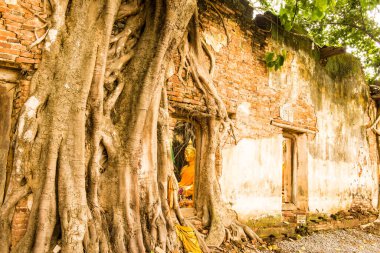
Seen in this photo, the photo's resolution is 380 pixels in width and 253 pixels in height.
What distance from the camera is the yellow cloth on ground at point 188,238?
4.45 m

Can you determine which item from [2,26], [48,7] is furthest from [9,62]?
[48,7]

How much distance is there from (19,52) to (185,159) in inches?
241

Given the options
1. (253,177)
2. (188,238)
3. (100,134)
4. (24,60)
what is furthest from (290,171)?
(24,60)

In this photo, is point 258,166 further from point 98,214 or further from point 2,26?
point 2,26

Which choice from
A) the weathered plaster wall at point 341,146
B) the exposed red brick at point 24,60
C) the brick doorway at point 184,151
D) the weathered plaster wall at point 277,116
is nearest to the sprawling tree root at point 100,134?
the exposed red brick at point 24,60

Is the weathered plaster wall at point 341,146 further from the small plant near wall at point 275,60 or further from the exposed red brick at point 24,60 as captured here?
the exposed red brick at point 24,60

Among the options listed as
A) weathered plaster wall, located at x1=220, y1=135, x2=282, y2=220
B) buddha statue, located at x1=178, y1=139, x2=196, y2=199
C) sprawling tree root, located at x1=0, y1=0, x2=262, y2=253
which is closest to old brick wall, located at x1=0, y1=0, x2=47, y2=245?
sprawling tree root, located at x1=0, y1=0, x2=262, y2=253

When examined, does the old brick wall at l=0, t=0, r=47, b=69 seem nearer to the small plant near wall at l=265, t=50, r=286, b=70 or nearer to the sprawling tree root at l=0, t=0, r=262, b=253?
the sprawling tree root at l=0, t=0, r=262, b=253

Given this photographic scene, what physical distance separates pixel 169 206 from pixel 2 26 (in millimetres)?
2911

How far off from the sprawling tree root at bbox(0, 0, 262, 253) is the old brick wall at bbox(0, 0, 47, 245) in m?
0.11

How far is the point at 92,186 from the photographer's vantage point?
3.81 metres

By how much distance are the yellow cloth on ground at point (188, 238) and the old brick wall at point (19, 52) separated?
6.03 feet

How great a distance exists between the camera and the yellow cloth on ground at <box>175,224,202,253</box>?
4.45 meters

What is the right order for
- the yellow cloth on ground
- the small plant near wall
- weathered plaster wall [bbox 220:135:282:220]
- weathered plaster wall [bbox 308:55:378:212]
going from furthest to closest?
1. weathered plaster wall [bbox 308:55:378:212]
2. the small plant near wall
3. weathered plaster wall [bbox 220:135:282:220]
4. the yellow cloth on ground
